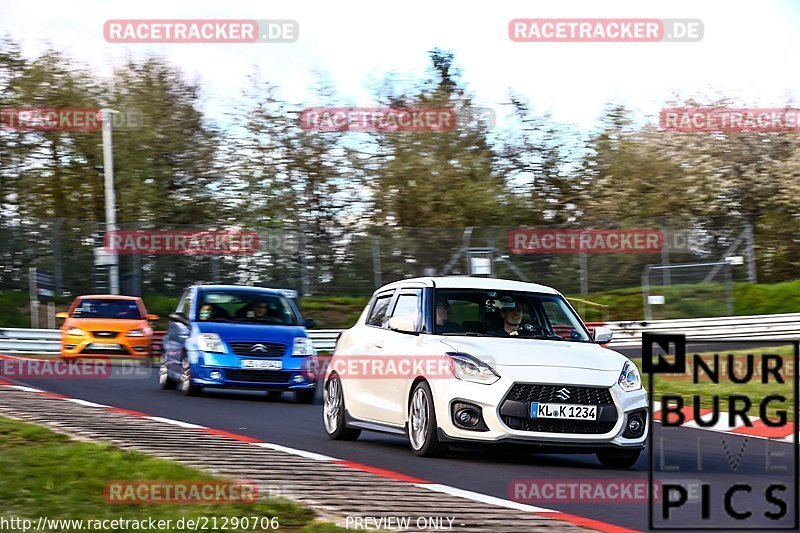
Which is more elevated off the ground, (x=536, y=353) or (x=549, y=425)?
(x=536, y=353)

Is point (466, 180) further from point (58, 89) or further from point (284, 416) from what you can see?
point (284, 416)

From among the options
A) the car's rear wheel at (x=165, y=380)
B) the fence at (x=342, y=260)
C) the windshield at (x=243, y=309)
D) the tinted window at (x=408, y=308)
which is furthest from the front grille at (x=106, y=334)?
the tinted window at (x=408, y=308)

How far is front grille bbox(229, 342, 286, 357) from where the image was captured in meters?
18.1

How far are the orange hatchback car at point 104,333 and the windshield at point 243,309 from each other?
21.2ft

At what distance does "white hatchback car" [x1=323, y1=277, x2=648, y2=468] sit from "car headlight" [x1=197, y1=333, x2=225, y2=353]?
17.7 feet

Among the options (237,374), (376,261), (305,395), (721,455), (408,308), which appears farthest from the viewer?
(376,261)

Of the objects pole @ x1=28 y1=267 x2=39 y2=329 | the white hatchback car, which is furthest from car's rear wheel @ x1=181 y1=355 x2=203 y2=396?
pole @ x1=28 y1=267 x2=39 y2=329

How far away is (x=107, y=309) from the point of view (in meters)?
26.4

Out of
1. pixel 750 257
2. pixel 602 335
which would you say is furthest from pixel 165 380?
pixel 750 257

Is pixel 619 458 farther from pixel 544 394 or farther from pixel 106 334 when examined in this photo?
pixel 106 334

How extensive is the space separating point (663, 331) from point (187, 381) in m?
16.7

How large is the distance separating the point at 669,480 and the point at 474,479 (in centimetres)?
164

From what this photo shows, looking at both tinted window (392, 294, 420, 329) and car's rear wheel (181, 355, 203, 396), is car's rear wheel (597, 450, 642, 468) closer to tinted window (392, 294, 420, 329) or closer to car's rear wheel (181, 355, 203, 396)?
tinted window (392, 294, 420, 329)

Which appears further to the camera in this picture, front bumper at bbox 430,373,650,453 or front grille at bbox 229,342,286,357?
front grille at bbox 229,342,286,357
